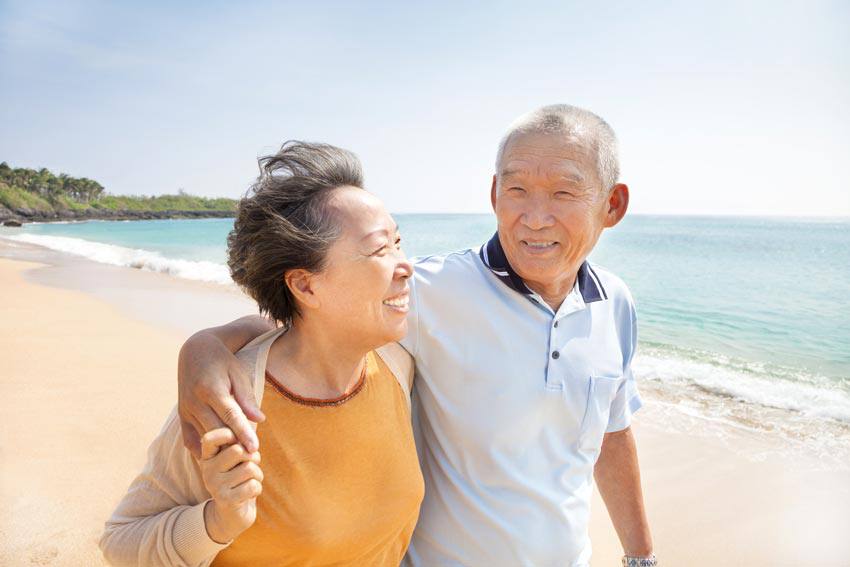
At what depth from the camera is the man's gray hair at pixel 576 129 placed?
1.98 m

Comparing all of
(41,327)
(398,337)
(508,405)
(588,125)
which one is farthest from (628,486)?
(41,327)

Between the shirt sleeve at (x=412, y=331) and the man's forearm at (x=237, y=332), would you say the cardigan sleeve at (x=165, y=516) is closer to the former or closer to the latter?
the man's forearm at (x=237, y=332)

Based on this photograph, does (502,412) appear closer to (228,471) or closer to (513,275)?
(513,275)

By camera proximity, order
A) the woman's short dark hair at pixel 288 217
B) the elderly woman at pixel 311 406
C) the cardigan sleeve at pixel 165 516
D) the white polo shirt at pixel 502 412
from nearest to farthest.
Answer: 1. the cardigan sleeve at pixel 165 516
2. the elderly woman at pixel 311 406
3. the woman's short dark hair at pixel 288 217
4. the white polo shirt at pixel 502 412

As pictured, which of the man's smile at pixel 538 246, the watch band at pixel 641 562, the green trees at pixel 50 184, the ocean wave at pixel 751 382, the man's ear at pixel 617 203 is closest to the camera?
the man's smile at pixel 538 246

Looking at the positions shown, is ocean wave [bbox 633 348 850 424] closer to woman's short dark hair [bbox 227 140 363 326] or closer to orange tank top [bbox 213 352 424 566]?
orange tank top [bbox 213 352 424 566]

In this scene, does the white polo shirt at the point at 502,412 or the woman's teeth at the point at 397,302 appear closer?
the woman's teeth at the point at 397,302

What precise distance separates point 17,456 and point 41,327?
15.7 ft

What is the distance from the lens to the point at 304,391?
1601 millimetres

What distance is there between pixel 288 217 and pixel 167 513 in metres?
0.83

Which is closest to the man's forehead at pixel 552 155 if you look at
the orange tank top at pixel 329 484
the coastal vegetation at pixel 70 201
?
the orange tank top at pixel 329 484

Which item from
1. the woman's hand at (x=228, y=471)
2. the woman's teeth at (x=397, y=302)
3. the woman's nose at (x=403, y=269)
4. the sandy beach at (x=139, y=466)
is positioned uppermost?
the woman's nose at (x=403, y=269)

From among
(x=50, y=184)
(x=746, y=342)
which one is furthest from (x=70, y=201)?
(x=746, y=342)

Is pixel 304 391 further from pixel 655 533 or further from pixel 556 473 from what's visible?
pixel 655 533
